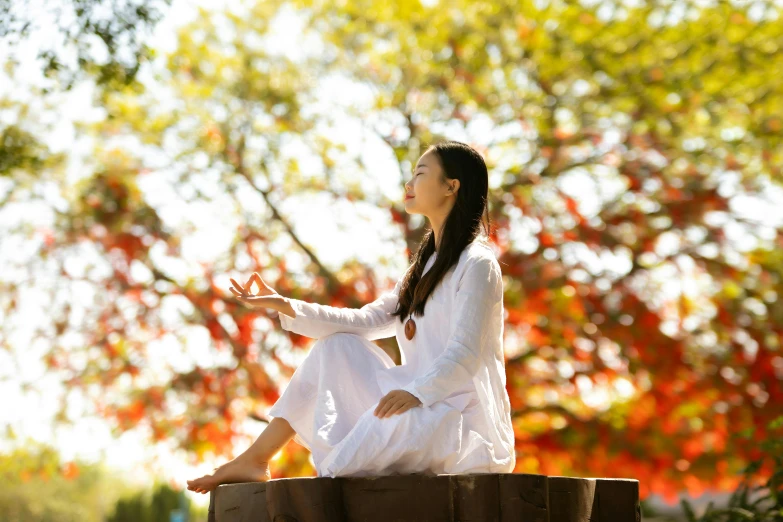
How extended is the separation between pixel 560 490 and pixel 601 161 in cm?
465

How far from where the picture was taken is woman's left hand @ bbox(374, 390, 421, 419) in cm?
239

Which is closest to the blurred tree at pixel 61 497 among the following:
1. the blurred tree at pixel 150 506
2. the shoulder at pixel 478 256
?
the blurred tree at pixel 150 506

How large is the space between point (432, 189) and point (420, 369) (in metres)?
0.56

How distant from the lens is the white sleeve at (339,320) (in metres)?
2.83

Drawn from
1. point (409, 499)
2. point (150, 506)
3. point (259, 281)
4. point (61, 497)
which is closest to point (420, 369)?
point (409, 499)

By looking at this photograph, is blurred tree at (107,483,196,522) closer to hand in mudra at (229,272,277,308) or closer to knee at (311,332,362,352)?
hand in mudra at (229,272,277,308)

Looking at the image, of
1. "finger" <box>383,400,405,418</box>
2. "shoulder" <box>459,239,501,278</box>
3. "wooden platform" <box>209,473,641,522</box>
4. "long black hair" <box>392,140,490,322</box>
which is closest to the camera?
"wooden platform" <box>209,473,641,522</box>

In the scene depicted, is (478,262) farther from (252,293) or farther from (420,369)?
(252,293)

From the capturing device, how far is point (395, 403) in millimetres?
2395

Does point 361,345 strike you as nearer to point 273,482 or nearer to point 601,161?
point 273,482

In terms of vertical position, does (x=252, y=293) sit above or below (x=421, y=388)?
above

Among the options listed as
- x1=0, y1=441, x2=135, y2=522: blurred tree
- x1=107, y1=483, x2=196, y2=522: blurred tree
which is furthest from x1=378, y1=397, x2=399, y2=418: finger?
x1=107, y1=483, x2=196, y2=522: blurred tree

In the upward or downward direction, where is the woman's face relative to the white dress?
upward

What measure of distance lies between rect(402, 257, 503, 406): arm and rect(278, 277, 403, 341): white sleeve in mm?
404
